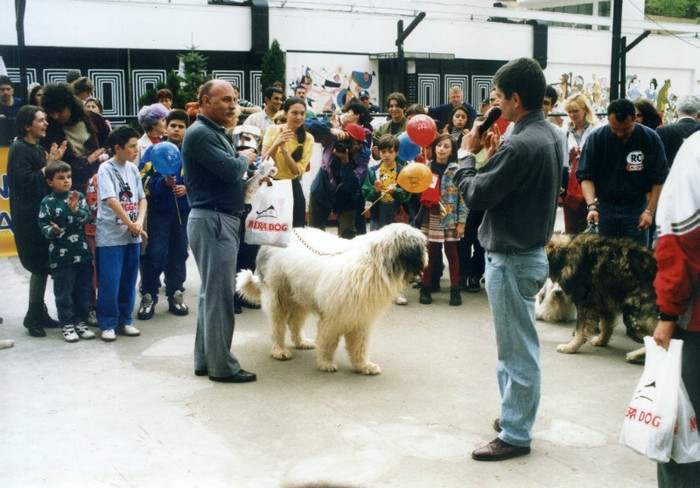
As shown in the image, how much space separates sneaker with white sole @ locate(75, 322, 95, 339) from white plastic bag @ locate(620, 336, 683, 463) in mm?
5015

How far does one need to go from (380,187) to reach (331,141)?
2.55 feet

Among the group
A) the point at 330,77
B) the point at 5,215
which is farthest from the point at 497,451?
the point at 330,77

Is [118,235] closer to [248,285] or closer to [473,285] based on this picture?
[248,285]

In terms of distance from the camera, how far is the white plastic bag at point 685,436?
328 cm

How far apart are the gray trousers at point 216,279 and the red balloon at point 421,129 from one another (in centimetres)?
302

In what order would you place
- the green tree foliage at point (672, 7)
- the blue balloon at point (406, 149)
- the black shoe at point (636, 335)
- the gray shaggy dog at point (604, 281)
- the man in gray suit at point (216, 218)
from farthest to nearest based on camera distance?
the green tree foliage at point (672, 7) < the blue balloon at point (406, 149) < the black shoe at point (636, 335) < the gray shaggy dog at point (604, 281) < the man in gray suit at point (216, 218)

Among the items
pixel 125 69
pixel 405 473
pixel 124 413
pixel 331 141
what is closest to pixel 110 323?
pixel 124 413

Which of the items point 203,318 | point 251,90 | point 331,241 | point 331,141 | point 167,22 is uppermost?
point 167,22

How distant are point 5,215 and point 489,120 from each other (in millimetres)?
7602

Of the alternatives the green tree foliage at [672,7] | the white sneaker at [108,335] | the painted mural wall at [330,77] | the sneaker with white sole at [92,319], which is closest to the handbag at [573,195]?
the white sneaker at [108,335]

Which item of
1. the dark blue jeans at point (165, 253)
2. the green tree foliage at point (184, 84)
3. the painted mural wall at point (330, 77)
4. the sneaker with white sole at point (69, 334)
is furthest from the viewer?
the painted mural wall at point (330, 77)

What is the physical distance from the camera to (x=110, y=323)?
700cm

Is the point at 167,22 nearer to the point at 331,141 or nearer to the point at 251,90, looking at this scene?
the point at 251,90

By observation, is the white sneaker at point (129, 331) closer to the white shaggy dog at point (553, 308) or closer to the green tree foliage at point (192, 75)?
the white shaggy dog at point (553, 308)
